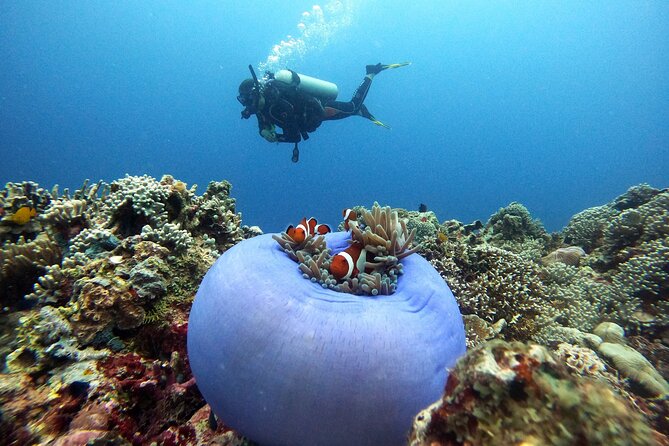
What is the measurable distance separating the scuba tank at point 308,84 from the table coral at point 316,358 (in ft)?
24.9

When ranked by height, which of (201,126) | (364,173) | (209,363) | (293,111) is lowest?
(209,363)

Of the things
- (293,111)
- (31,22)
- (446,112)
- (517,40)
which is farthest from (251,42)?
(293,111)

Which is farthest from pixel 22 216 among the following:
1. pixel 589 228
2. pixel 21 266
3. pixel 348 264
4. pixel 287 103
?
pixel 589 228

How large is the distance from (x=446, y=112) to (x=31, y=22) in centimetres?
11481

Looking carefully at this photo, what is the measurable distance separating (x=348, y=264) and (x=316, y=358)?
723 mm

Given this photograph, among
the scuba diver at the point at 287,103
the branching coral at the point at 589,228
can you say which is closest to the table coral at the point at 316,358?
the branching coral at the point at 589,228

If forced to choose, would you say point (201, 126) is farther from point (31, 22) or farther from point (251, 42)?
point (31, 22)

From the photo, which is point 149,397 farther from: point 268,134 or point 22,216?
point 268,134

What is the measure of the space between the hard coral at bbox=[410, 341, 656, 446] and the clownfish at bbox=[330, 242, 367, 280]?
1024 mm

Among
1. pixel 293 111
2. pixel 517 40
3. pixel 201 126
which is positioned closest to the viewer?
pixel 293 111

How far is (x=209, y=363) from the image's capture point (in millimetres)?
1795

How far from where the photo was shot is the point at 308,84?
8922 millimetres

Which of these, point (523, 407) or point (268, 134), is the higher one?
point (268, 134)

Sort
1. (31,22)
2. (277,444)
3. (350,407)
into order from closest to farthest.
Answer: (350,407) < (277,444) < (31,22)
